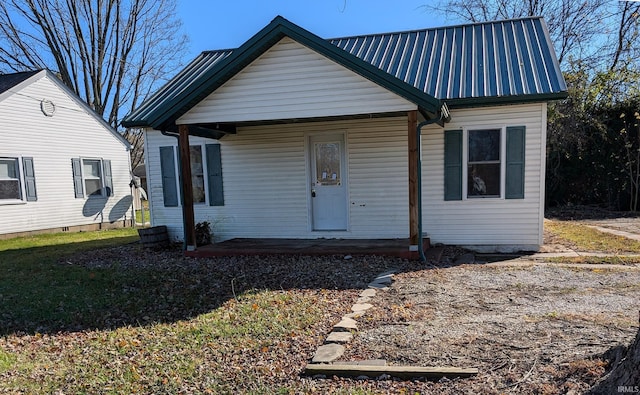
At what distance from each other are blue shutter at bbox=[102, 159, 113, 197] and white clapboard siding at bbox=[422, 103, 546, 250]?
11.9 m

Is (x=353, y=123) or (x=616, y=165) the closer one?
(x=353, y=123)

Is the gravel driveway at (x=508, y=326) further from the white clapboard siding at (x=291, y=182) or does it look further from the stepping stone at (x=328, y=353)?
the white clapboard siding at (x=291, y=182)

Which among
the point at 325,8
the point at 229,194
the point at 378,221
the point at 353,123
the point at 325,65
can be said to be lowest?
the point at 378,221

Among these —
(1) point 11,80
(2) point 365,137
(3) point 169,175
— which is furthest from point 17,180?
(2) point 365,137

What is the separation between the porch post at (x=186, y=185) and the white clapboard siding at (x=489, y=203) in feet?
14.5

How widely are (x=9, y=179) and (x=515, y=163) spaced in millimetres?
13469

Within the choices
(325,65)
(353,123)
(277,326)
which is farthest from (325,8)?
(277,326)

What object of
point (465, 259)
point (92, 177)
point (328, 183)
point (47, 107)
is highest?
point (47, 107)

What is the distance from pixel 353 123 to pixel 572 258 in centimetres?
454

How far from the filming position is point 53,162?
12.4m

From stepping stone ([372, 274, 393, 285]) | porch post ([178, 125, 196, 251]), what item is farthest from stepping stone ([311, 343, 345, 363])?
porch post ([178, 125, 196, 251])

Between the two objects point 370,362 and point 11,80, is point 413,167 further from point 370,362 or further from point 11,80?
point 11,80

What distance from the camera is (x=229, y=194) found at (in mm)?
8562

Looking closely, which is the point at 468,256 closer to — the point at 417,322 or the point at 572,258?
the point at 572,258
